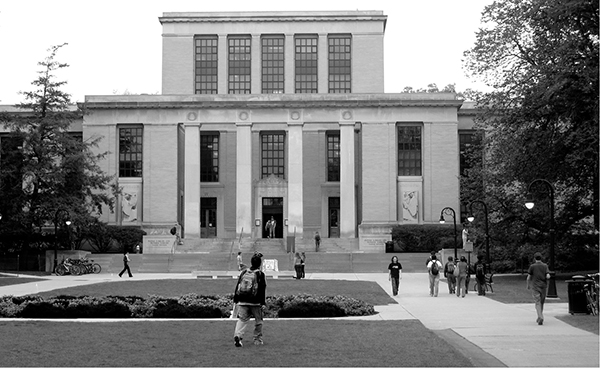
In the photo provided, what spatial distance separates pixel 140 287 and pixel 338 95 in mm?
33354

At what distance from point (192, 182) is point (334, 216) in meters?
13.5

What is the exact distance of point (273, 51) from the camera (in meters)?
70.6

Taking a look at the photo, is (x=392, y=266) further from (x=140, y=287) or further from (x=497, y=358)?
(x=497, y=358)

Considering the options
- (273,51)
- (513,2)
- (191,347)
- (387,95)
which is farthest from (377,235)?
(191,347)

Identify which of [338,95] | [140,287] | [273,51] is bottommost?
[140,287]

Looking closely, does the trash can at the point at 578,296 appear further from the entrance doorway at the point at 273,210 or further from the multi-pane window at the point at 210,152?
the multi-pane window at the point at 210,152

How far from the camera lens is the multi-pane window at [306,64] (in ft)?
228

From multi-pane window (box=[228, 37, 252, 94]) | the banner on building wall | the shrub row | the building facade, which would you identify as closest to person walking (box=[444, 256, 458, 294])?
the shrub row

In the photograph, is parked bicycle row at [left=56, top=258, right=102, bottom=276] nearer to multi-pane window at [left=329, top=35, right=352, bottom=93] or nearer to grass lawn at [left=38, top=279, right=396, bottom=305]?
grass lawn at [left=38, top=279, right=396, bottom=305]

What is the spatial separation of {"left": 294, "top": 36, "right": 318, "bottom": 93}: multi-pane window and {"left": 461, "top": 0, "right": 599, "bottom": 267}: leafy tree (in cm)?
2684

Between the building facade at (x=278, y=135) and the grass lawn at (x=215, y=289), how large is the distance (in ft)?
81.3

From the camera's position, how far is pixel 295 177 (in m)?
62.9

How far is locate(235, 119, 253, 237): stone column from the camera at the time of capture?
61938mm

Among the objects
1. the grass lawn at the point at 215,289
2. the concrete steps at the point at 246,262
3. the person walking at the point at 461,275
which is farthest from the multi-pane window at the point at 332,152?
the person walking at the point at 461,275
